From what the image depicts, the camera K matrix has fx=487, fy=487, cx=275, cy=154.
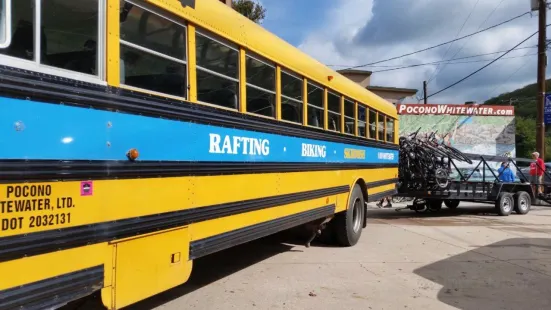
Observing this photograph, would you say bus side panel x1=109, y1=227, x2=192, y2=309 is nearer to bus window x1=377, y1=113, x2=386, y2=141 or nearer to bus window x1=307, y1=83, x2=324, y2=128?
bus window x1=307, y1=83, x2=324, y2=128

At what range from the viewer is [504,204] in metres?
13.0

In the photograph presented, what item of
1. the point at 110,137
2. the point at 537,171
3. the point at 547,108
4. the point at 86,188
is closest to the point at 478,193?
the point at 537,171

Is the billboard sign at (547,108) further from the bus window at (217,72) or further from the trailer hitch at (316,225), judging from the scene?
the bus window at (217,72)

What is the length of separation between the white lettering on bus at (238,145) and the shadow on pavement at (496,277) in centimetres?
252

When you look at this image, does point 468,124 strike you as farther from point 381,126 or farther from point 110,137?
point 110,137

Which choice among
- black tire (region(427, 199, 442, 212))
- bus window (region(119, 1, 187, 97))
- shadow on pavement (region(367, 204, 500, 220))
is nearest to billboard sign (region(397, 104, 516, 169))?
shadow on pavement (region(367, 204, 500, 220))

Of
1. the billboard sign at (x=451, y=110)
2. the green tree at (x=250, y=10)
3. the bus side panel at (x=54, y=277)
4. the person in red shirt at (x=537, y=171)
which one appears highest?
the green tree at (x=250, y=10)

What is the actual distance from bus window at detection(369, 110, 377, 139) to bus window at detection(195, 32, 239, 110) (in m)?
4.75

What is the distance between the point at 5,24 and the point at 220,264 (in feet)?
15.0

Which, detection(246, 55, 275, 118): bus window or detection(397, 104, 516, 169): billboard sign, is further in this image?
detection(397, 104, 516, 169): billboard sign

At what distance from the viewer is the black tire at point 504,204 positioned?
1284 centimetres

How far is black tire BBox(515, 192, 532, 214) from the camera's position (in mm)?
13234

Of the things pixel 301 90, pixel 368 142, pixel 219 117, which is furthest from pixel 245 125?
pixel 368 142

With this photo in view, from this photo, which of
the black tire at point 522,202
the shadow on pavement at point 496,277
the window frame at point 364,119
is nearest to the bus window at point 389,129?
the window frame at point 364,119
